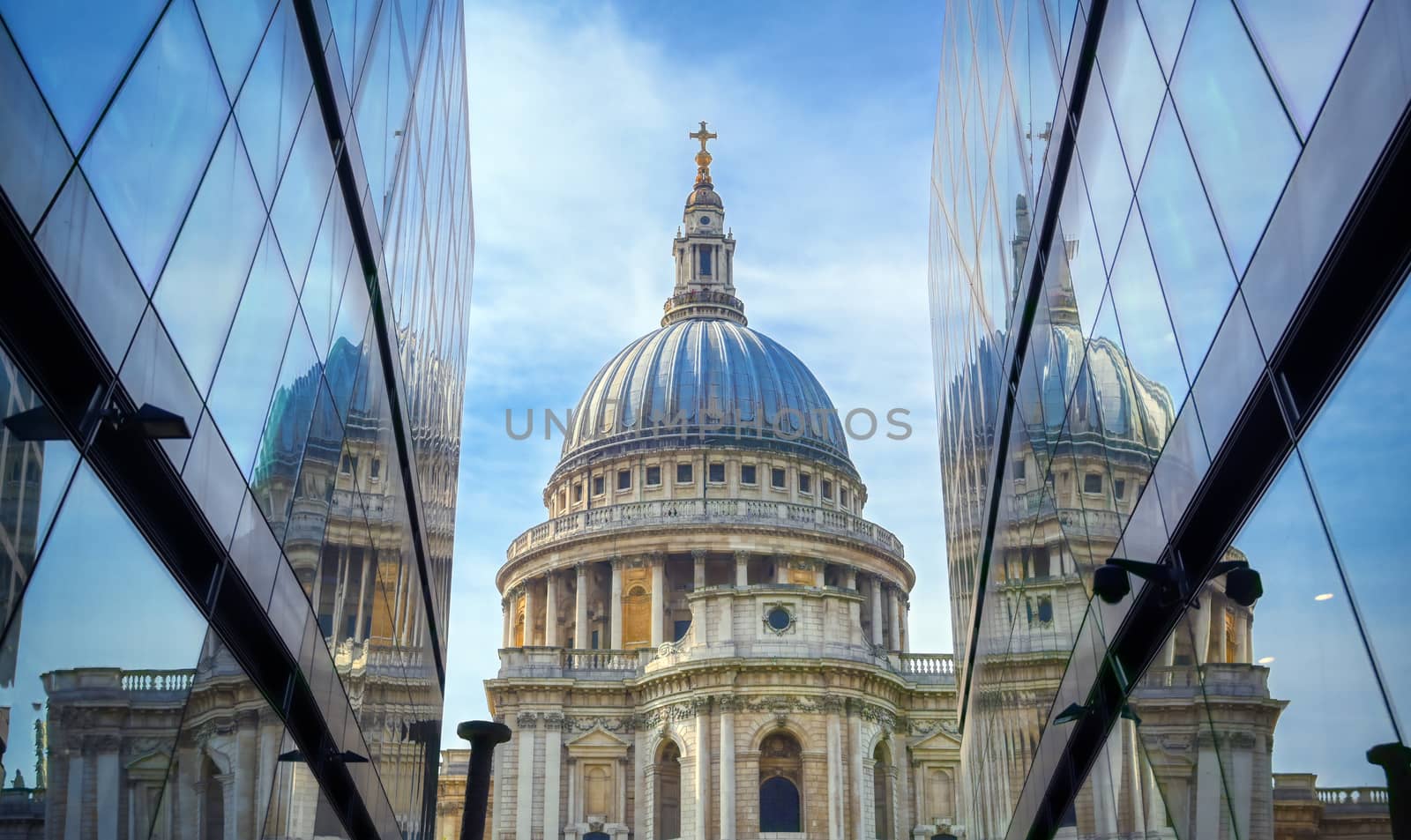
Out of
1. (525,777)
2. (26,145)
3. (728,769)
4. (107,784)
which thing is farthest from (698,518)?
(26,145)

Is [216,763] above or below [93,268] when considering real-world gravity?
below

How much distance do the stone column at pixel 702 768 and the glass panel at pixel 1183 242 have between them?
51790mm

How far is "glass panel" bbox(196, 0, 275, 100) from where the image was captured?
37.3 ft

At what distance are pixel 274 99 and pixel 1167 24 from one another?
7806mm

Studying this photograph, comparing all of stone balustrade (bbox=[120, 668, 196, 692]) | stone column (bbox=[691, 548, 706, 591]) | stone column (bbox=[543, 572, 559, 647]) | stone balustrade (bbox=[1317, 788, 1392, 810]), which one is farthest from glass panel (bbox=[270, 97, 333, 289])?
stone column (bbox=[543, 572, 559, 647])

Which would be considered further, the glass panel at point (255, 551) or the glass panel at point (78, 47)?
the glass panel at point (255, 551)

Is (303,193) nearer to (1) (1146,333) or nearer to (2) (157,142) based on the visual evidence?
(2) (157,142)

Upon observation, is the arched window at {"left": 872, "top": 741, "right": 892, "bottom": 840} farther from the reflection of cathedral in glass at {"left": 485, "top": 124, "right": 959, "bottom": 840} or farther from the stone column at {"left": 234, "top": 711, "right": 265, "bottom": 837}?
the stone column at {"left": 234, "top": 711, "right": 265, "bottom": 837}

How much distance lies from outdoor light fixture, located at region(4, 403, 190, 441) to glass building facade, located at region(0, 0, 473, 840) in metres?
0.03

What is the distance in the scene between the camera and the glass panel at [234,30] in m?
11.4

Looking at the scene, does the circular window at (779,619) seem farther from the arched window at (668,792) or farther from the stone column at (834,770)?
the arched window at (668,792)

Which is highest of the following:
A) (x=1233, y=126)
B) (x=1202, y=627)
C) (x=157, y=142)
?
(x=1233, y=126)

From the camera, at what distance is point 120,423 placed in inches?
411

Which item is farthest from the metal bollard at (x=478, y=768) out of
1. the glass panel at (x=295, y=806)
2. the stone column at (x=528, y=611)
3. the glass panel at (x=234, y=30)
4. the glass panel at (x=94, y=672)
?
the stone column at (x=528, y=611)
